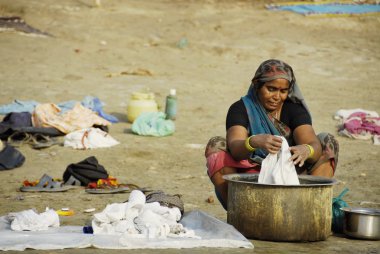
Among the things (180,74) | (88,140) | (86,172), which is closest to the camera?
→ (86,172)

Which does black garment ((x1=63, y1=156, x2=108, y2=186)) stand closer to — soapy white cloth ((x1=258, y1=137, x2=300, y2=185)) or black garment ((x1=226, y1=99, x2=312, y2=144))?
black garment ((x1=226, y1=99, x2=312, y2=144))

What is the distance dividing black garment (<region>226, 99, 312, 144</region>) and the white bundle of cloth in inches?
28.8

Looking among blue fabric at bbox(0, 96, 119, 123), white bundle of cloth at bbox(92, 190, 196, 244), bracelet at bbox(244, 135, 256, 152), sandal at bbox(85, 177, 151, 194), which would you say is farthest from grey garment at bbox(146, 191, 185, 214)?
blue fabric at bbox(0, 96, 119, 123)

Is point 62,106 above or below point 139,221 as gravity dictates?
above

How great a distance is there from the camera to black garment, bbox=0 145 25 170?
8.37 m

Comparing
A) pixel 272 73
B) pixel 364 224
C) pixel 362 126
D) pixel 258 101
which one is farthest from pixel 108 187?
pixel 362 126

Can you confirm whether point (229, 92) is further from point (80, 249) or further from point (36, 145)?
point (80, 249)

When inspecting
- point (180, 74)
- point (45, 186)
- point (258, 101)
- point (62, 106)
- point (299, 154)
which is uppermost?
point (180, 74)

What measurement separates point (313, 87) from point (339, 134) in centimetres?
331

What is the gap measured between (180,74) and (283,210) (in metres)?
9.86

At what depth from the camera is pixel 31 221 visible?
5.01 meters

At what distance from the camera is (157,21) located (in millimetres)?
18828

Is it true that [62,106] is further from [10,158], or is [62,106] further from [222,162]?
[222,162]

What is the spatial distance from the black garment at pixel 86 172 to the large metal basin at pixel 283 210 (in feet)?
9.53
